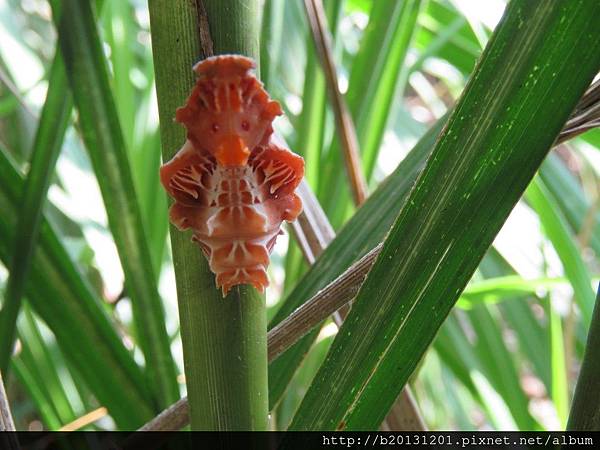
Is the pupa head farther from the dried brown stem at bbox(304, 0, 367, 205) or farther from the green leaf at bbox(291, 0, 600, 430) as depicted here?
the dried brown stem at bbox(304, 0, 367, 205)

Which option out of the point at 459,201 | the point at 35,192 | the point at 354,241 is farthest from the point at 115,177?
the point at 459,201

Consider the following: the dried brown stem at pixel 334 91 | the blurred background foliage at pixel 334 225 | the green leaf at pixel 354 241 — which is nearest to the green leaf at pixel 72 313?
the blurred background foliage at pixel 334 225

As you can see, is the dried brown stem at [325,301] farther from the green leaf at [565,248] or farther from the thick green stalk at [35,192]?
the green leaf at [565,248]

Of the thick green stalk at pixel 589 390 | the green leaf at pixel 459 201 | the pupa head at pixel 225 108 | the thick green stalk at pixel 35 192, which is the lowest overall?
the thick green stalk at pixel 589 390

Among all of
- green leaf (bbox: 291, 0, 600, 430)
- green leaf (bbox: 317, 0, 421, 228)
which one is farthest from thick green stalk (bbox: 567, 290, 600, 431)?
green leaf (bbox: 317, 0, 421, 228)

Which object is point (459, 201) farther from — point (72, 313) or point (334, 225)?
point (334, 225)

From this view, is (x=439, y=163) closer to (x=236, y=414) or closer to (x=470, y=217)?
(x=470, y=217)

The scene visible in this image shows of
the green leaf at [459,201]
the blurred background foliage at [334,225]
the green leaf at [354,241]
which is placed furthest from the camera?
the blurred background foliage at [334,225]
